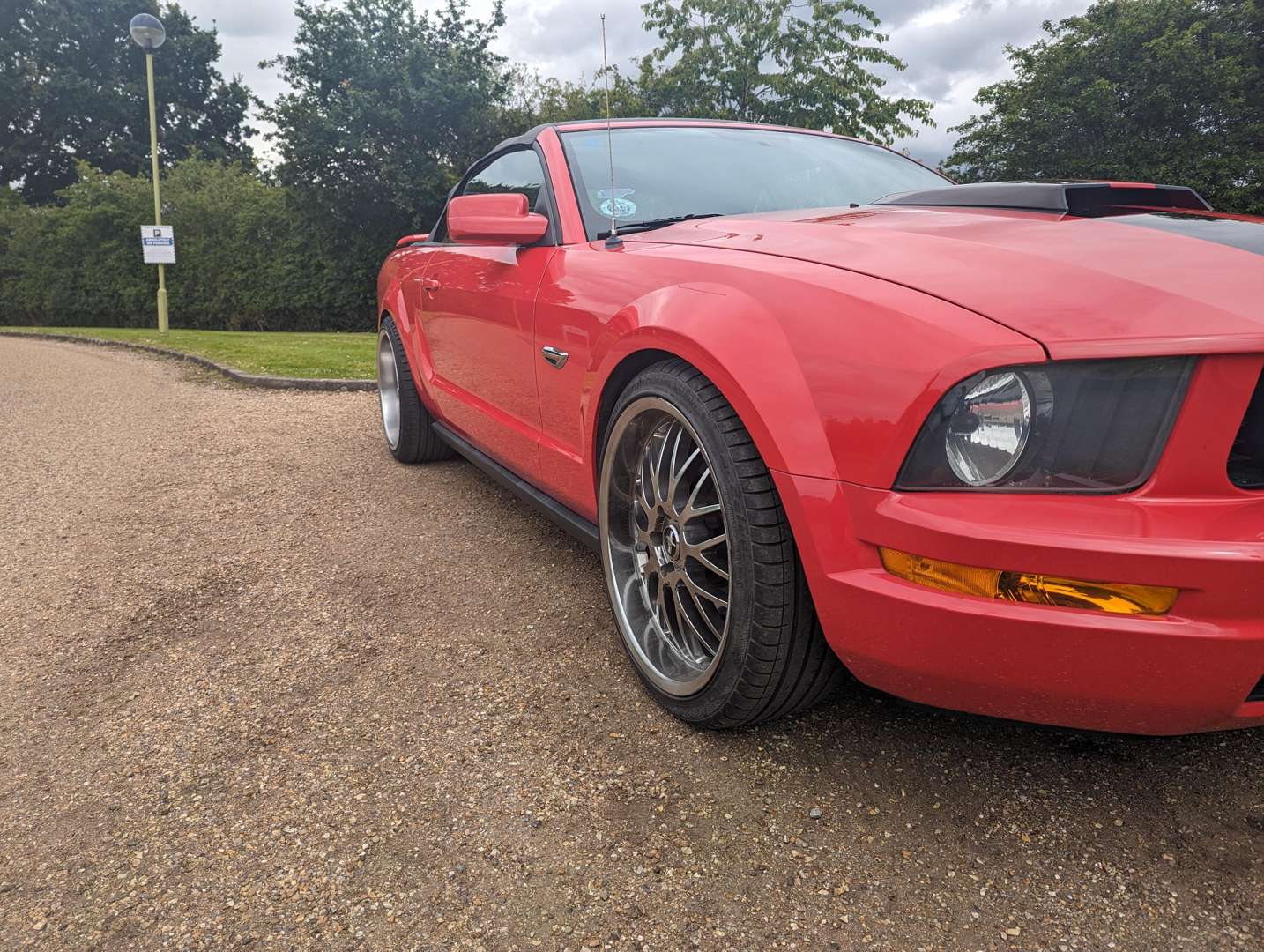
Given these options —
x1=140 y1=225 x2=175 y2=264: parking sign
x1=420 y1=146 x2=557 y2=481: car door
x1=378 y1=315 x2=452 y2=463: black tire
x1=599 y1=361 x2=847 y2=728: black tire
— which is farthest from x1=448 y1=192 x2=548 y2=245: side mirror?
x1=140 y1=225 x2=175 y2=264: parking sign

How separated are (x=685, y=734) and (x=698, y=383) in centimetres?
83

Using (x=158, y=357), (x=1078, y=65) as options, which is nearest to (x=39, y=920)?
(x=158, y=357)

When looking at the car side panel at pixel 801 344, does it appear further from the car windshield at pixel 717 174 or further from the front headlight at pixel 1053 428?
the car windshield at pixel 717 174

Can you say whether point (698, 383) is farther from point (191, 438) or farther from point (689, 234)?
point (191, 438)

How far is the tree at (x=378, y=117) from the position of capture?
23188 millimetres

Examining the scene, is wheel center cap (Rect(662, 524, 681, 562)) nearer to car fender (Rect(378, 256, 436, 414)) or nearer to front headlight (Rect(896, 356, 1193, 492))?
front headlight (Rect(896, 356, 1193, 492))

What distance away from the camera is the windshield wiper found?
252cm

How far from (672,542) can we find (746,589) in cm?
38

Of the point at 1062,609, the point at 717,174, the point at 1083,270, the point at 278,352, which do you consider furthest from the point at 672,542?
the point at 278,352

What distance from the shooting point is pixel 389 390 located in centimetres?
491

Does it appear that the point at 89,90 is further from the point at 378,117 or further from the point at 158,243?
the point at 158,243

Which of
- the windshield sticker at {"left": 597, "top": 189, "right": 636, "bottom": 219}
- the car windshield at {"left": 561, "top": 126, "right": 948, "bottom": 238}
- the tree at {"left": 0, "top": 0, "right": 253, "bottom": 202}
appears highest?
the tree at {"left": 0, "top": 0, "right": 253, "bottom": 202}

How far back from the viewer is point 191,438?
5594mm

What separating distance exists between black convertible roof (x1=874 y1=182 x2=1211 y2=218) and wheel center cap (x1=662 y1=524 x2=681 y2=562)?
1091mm
